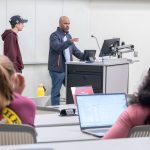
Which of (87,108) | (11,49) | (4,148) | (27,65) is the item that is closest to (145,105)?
(87,108)

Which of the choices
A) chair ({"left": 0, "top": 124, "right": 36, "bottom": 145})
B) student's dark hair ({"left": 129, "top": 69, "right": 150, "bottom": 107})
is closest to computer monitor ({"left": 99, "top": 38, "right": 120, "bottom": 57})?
student's dark hair ({"left": 129, "top": 69, "right": 150, "bottom": 107})

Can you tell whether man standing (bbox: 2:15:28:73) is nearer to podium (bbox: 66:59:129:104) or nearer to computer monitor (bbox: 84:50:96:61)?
podium (bbox: 66:59:129:104)

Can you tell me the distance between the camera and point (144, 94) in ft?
6.75

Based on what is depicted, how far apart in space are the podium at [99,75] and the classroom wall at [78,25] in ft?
2.80

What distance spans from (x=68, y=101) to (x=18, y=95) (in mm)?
4082

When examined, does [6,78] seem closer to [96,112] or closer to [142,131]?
[142,131]

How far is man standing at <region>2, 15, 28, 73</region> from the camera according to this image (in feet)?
21.4

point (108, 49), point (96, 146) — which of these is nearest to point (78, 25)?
point (108, 49)

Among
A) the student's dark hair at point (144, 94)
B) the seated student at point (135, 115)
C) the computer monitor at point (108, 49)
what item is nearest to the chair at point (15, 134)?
the seated student at point (135, 115)

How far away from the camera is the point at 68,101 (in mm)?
6117

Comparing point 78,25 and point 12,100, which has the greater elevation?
point 78,25

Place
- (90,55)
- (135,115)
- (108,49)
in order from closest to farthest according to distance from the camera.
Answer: (135,115) < (90,55) < (108,49)

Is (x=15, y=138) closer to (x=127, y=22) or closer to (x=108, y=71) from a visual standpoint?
(x=108, y=71)

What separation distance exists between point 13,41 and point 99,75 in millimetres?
1474
